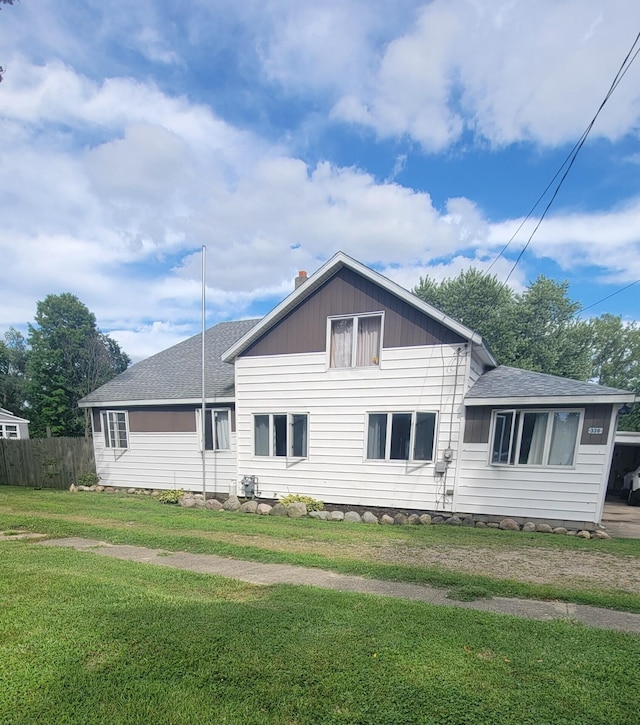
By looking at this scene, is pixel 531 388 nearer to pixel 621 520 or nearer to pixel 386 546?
pixel 386 546

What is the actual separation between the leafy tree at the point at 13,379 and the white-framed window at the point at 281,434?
39.0 m

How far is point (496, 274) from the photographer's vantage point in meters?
23.7

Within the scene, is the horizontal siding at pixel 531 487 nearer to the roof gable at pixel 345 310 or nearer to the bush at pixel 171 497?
the roof gable at pixel 345 310

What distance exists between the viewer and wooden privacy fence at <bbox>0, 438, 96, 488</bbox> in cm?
1319

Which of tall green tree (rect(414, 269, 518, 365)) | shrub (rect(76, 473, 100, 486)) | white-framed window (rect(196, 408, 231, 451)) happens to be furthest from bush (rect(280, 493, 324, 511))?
tall green tree (rect(414, 269, 518, 365))

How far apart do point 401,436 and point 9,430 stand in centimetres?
3336

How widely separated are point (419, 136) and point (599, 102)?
17.7 ft

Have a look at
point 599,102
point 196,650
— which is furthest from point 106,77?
point 196,650

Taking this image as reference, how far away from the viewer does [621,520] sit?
10172 mm

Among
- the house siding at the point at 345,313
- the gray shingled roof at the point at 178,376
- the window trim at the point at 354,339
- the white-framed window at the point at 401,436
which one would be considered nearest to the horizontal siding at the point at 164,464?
the gray shingled roof at the point at 178,376

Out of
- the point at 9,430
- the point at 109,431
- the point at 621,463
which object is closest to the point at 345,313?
the point at 109,431

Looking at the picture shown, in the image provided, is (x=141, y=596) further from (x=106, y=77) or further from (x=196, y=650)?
(x=106, y=77)

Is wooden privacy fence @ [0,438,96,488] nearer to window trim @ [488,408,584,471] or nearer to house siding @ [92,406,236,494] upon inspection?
house siding @ [92,406,236,494]

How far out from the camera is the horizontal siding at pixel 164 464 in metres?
11.2
